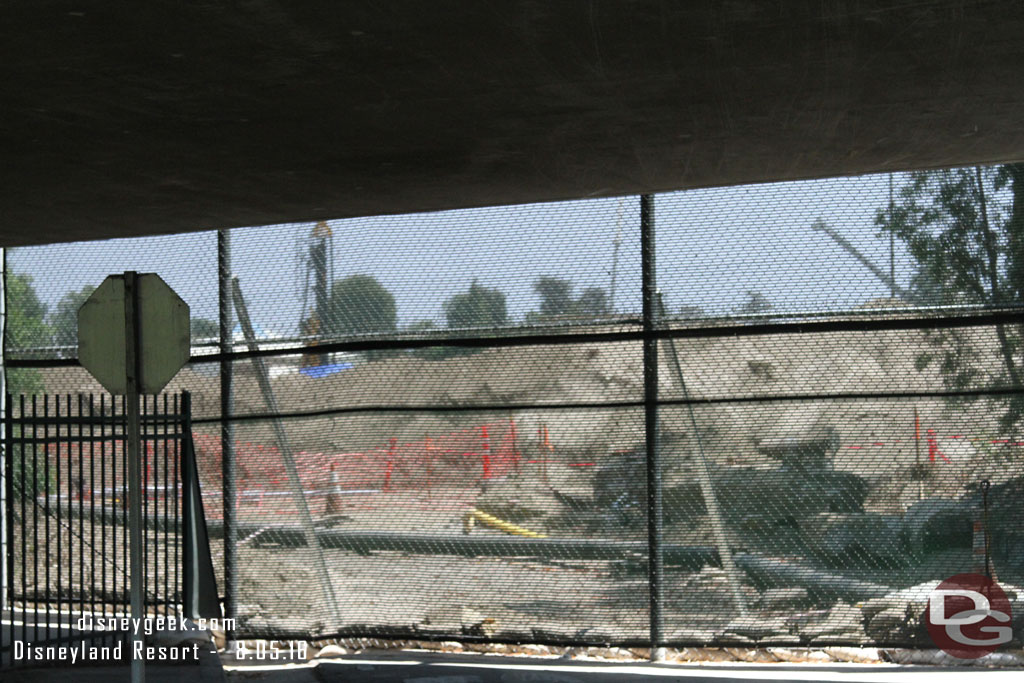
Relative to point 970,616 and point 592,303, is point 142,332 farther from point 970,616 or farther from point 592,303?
point 970,616

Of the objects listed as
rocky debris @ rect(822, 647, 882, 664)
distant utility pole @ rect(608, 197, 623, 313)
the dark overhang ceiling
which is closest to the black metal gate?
the dark overhang ceiling

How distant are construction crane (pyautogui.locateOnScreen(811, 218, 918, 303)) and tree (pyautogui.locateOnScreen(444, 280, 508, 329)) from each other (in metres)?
2.42

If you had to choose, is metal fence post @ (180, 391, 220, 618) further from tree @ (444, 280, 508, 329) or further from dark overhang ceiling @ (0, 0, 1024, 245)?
dark overhang ceiling @ (0, 0, 1024, 245)

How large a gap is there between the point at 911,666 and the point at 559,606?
2.56 m

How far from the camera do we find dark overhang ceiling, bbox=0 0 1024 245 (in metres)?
3.20

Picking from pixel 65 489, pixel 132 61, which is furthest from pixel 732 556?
pixel 65 489

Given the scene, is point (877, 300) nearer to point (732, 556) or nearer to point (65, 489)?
point (732, 556)

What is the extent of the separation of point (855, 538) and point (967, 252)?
2.21 metres

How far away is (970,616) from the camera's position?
22.4 ft

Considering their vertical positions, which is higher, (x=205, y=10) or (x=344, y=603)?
(x=205, y=10)

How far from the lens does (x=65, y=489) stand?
8.86m

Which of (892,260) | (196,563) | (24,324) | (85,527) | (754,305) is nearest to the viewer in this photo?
(892,260)

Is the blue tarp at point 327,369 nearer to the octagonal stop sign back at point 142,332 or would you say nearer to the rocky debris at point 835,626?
the octagonal stop sign back at point 142,332

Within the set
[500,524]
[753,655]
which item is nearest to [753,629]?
[753,655]
